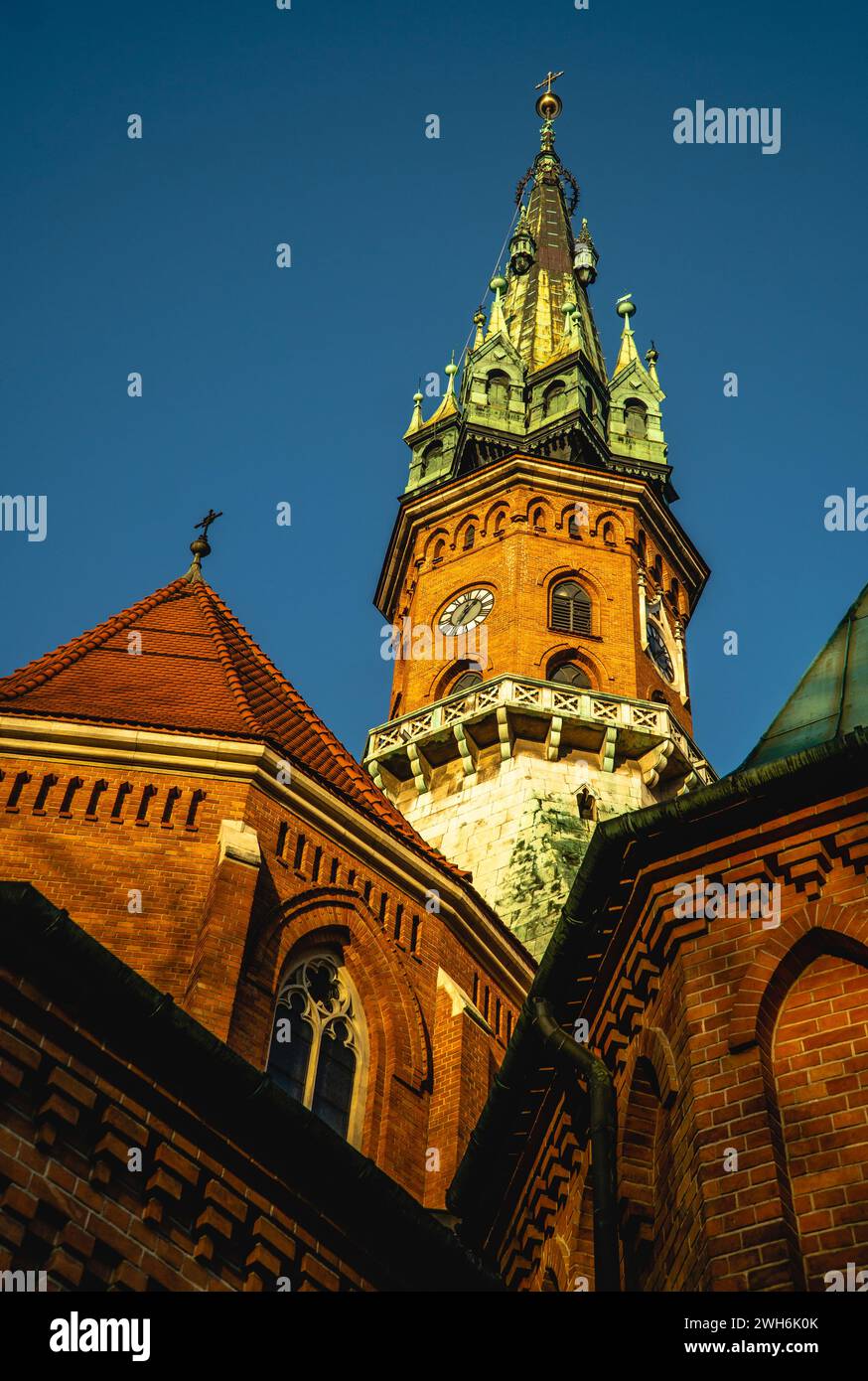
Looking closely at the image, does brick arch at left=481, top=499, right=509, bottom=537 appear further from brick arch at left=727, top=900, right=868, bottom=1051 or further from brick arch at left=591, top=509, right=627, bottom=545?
brick arch at left=727, top=900, right=868, bottom=1051

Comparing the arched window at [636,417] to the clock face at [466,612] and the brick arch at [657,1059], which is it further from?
the brick arch at [657,1059]

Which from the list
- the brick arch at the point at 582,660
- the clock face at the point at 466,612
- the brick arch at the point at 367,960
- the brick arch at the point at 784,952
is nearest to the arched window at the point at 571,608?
the brick arch at the point at 582,660

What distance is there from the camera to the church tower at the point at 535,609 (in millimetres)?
30172

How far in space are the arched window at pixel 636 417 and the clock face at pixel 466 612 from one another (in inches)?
304

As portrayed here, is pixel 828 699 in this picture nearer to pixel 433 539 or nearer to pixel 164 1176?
pixel 164 1176

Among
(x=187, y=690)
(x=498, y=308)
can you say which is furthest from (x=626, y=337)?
(x=187, y=690)

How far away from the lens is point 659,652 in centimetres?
3506

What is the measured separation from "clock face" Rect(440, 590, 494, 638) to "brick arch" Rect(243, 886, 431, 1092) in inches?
614

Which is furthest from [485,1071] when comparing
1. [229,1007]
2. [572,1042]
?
[572,1042]

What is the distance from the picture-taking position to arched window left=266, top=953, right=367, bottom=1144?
56.6 ft

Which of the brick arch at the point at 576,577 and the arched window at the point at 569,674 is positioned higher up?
the brick arch at the point at 576,577

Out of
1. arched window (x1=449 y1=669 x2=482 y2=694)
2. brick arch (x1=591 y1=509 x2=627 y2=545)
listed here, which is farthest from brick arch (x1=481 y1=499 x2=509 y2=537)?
arched window (x1=449 y1=669 x2=482 y2=694)

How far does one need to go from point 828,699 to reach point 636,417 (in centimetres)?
2808
